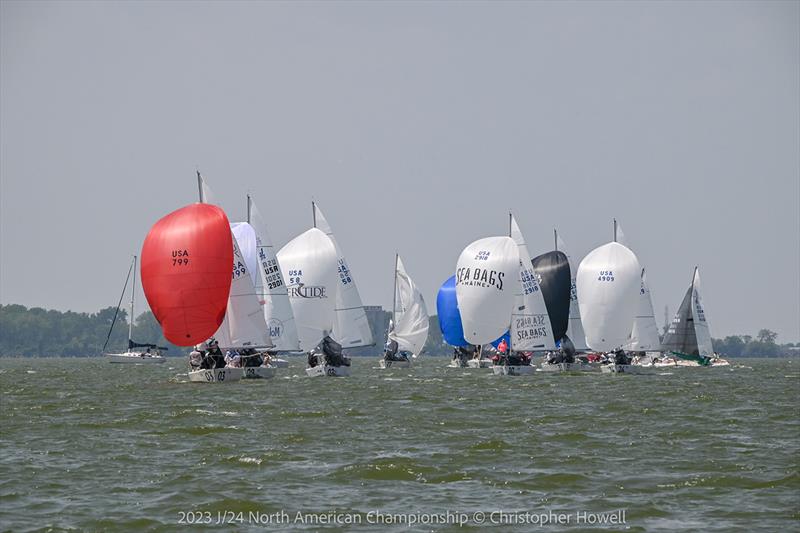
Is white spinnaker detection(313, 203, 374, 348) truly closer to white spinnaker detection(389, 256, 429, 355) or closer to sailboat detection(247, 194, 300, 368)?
sailboat detection(247, 194, 300, 368)

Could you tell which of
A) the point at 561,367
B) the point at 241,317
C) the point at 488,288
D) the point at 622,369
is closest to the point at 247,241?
the point at 241,317

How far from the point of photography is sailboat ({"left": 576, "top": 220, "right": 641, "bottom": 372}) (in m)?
68.8

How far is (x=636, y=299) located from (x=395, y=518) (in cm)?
5382

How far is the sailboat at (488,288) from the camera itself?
6469cm

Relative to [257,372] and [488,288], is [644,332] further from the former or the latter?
[257,372]

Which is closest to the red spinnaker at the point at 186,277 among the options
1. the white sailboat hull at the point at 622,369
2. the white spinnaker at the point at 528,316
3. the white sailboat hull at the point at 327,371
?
the white sailboat hull at the point at 327,371

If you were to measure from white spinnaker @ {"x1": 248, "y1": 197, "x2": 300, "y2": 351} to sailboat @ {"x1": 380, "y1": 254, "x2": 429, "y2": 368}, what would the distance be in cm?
2123

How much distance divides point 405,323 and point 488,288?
18805 millimetres

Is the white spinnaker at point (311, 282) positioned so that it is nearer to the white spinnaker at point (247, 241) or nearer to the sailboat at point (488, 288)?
the white spinnaker at point (247, 241)

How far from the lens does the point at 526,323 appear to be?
6450 cm

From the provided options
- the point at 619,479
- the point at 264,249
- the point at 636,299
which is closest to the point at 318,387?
the point at 264,249

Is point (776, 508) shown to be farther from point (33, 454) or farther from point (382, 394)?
point (382, 394)

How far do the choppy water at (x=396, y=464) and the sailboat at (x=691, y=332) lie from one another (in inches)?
1999

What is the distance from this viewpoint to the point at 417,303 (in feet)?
277
